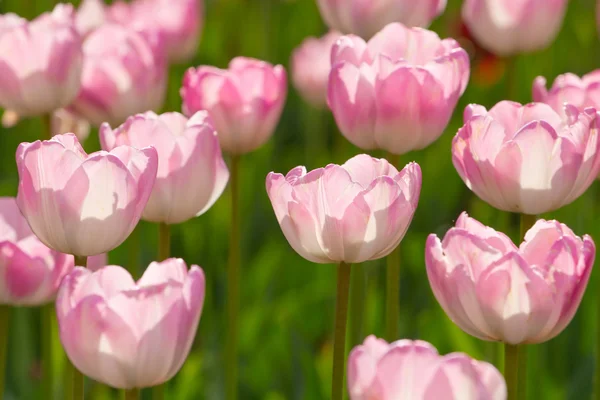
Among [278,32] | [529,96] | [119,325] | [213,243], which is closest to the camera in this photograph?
[119,325]

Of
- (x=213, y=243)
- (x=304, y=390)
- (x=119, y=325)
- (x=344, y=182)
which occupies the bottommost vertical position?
(x=304, y=390)

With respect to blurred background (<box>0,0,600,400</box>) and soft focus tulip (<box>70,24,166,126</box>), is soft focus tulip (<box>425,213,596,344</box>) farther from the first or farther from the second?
soft focus tulip (<box>70,24,166,126</box>)

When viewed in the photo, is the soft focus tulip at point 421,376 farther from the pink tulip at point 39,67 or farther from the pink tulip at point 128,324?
the pink tulip at point 39,67

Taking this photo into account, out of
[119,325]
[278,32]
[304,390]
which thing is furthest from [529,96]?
[119,325]

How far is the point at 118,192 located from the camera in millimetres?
882

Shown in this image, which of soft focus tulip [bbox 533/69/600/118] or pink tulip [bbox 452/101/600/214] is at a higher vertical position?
soft focus tulip [bbox 533/69/600/118]

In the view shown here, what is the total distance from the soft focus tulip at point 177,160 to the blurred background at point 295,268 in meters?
0.32

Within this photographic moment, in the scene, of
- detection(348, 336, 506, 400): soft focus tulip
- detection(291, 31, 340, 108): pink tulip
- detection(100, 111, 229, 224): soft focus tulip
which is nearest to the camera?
detection(348, 336, 506, 400): soft focus tulip

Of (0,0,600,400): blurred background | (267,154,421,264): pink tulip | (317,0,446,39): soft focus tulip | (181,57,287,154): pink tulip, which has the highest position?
(317,0,446,39): soft focus tulip

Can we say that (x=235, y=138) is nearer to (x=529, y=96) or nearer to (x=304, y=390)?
(x=304, y=390)

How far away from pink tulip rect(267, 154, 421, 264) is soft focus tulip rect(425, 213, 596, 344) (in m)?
0.06

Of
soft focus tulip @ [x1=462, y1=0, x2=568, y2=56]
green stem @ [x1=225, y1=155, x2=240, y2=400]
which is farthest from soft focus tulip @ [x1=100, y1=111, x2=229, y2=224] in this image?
soft focus tulip @ [x1=462, y1=0, x2=568, y2=56]

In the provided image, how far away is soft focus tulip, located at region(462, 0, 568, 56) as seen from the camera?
56.9 inches

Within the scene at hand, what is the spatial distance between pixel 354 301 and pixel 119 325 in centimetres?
54
